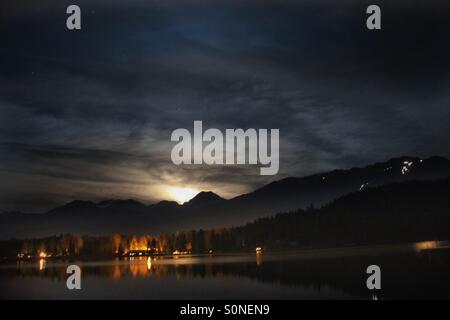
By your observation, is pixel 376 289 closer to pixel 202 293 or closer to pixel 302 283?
pixel 302 283

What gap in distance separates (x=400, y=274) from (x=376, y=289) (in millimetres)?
12505

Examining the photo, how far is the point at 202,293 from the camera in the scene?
152 feet

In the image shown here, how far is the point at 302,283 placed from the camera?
5050 centimetres

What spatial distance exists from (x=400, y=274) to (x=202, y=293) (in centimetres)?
1987
